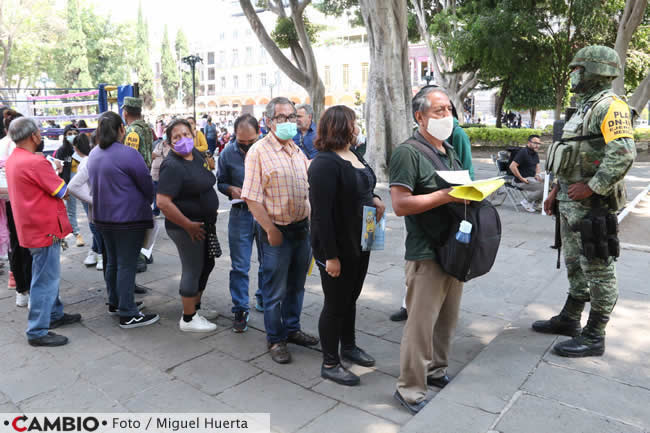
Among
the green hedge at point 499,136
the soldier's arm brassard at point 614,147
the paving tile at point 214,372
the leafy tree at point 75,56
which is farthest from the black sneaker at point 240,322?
the leafy tree at point 75,56

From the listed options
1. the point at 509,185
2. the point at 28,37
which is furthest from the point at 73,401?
the point at 28,37

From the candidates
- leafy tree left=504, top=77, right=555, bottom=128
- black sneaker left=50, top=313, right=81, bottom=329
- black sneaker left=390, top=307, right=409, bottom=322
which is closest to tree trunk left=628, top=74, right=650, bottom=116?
black sneaker left=390, top=307, right=409, bottom=322

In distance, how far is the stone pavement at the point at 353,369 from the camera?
295 cm

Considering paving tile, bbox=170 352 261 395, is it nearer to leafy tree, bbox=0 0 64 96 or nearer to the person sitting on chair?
the person sitting on chair

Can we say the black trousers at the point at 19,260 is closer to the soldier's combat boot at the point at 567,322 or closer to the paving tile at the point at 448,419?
the paving tile at the point at 448,419

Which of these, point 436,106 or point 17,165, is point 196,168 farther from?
point 436,106

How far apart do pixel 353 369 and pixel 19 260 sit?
10.7ft

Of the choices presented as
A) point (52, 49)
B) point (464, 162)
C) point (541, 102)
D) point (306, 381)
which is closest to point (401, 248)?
point (464, 162)

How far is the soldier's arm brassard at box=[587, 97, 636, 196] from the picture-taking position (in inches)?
132

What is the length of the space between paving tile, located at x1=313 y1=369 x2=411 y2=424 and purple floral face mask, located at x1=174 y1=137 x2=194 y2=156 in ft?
6.44

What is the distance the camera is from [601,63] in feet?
11.7

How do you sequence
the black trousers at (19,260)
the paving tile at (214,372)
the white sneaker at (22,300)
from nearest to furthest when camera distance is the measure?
the paving tile at (214,372) → the black trousers at (19,260) → the white sneaker at (22,300)

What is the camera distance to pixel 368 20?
1209 centimetres

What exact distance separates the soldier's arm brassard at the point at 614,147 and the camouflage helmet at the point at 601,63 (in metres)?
0.25
